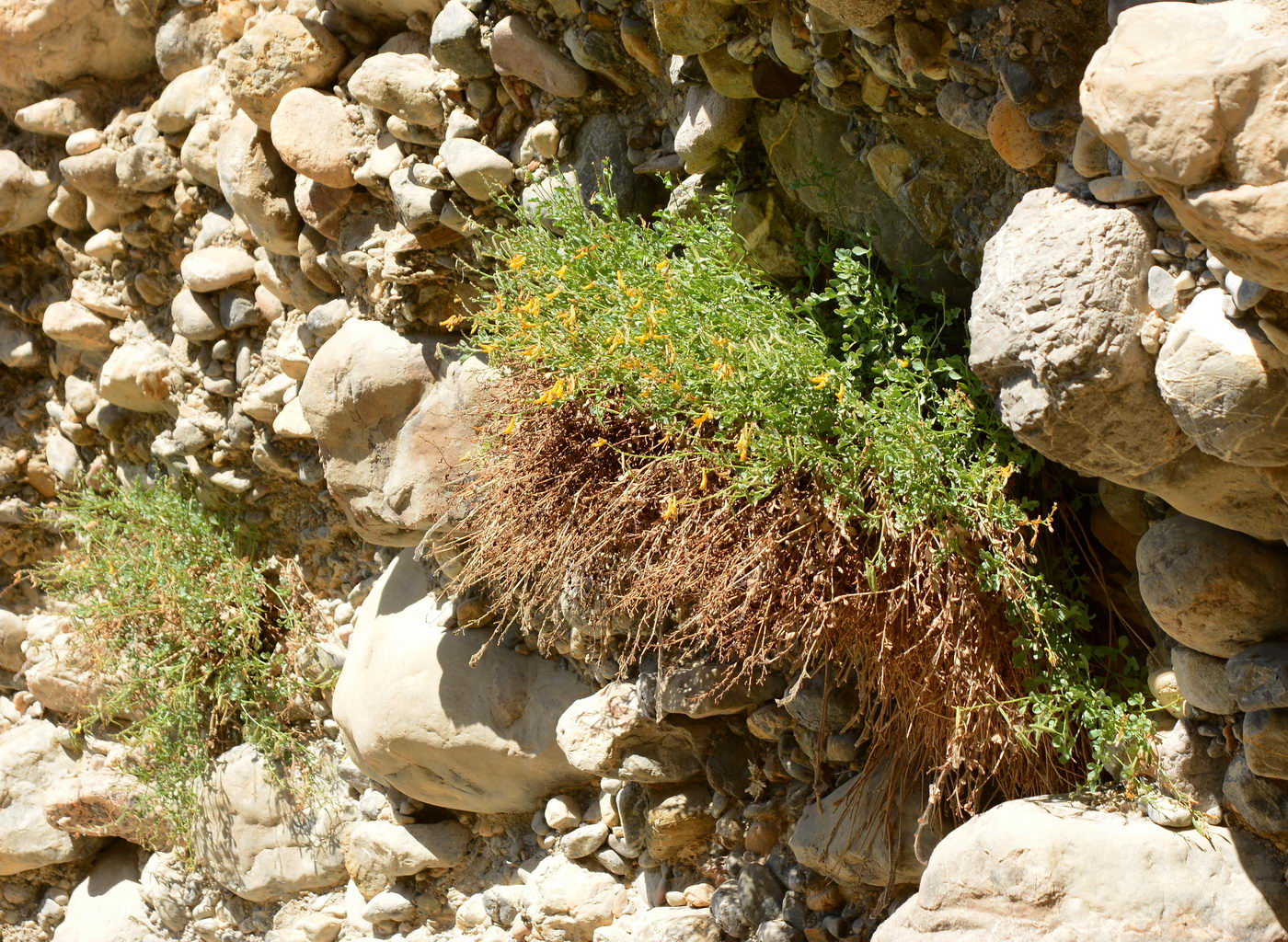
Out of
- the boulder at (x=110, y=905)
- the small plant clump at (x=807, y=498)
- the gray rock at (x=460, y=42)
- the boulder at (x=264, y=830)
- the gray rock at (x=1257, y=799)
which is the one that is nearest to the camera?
the gray rock at (x=1257, y=799)

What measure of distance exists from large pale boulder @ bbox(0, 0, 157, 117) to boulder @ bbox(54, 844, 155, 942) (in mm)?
2939

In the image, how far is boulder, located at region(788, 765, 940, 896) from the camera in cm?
240

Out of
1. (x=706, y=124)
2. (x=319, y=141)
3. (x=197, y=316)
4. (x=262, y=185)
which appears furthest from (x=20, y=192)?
(x=706, y=124)

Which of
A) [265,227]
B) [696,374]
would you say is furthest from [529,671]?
[265,227]

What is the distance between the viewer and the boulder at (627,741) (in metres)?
2.92

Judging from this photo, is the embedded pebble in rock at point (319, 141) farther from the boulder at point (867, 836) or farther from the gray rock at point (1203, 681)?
the gray rock at point (1203, 681)

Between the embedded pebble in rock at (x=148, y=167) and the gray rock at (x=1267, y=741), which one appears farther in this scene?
the embedded pebble in rock at (x=148, y=167)

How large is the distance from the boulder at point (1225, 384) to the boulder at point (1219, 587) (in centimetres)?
28

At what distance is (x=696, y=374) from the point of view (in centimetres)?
238

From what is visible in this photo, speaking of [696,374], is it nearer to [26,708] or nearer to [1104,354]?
[1104,354]

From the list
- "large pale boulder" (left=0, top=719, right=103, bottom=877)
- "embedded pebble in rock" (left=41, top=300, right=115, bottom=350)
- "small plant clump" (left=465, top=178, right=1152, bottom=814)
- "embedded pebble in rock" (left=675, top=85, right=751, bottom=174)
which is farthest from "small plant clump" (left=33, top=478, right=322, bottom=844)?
"embedded pebble in rock" (left=675, top=85, right=751, bottom=174)

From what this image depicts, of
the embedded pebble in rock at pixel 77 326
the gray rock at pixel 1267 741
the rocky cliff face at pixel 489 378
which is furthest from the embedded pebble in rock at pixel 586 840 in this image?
the embedded pebble in rock at pixel 77 326

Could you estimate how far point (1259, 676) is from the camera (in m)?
1.77

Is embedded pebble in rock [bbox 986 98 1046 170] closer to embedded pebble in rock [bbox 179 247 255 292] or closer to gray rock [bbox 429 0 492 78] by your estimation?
gray rock [bbox 429 0 492 78]
